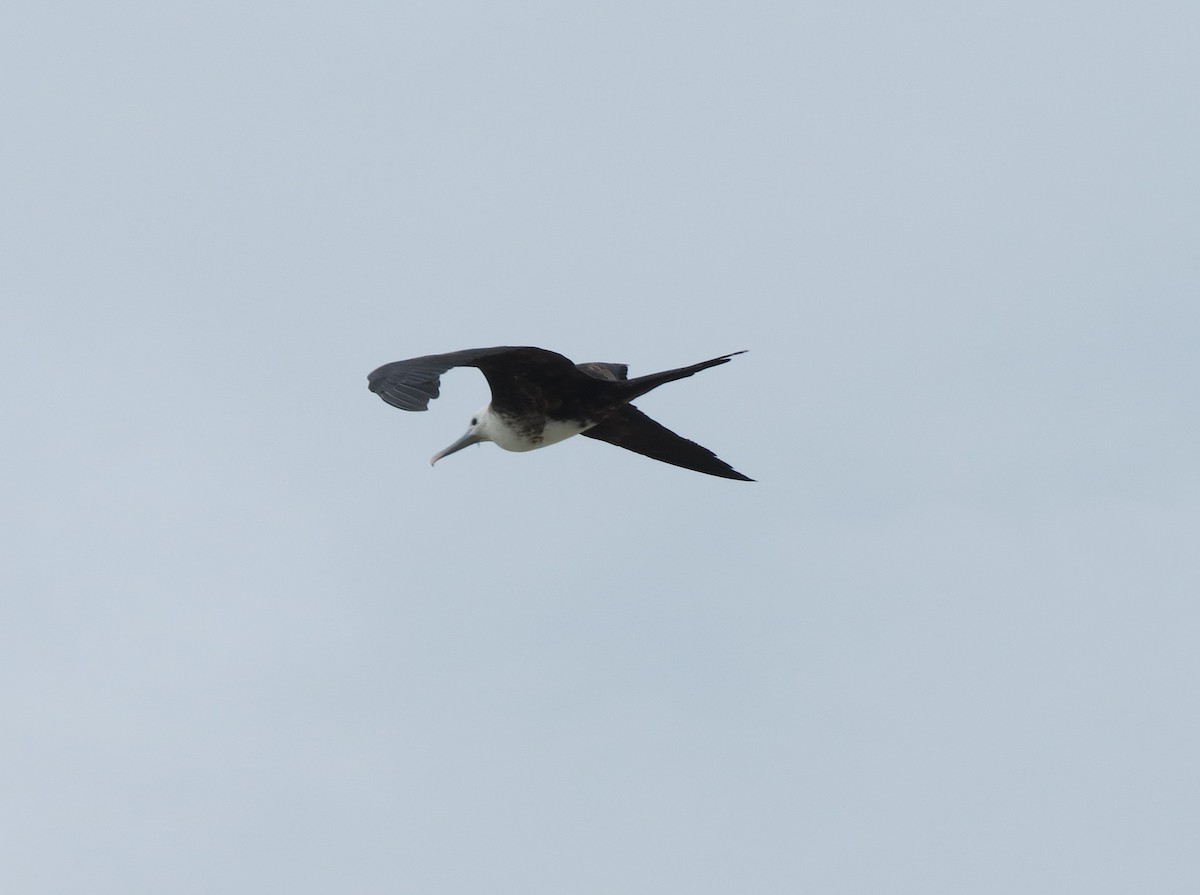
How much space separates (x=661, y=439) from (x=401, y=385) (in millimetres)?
3248

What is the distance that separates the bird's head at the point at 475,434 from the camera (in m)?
14.1

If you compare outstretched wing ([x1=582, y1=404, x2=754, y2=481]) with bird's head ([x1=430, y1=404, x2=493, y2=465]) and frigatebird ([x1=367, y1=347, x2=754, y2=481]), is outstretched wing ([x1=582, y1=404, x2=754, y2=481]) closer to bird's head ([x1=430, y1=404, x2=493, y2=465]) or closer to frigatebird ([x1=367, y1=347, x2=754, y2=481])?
frigatebird ([x1=367, y1=347, x2=754, y2=481])

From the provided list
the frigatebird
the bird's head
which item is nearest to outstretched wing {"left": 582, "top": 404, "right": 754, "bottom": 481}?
the frigatebird

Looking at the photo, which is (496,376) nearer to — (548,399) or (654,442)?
(548,399)

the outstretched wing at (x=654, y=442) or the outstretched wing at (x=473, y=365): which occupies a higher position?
the outstretched wing at (x=473, y=365)

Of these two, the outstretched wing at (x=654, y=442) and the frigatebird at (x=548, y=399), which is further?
the outstretched wing at (x=654, y=442)

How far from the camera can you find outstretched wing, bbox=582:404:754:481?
14.6 m

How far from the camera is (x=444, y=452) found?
1452 centimetres

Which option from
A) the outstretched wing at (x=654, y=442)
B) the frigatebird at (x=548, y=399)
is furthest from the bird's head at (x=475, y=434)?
the outstretched wing at (x=654, y=442)

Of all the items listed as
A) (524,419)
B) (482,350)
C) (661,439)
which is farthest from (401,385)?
(661,439)

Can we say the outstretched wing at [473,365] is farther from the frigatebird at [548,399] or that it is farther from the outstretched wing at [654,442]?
the outstretched wing at [654,442]

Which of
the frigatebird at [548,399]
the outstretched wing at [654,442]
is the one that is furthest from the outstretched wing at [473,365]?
the outstretched wing at [654,442]

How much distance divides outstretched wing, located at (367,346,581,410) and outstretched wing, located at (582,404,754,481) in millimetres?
1134

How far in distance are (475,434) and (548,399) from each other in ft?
2.86
